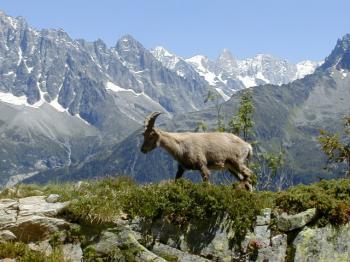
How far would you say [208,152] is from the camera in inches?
782

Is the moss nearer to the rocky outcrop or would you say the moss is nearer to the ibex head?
the rocky outcrop

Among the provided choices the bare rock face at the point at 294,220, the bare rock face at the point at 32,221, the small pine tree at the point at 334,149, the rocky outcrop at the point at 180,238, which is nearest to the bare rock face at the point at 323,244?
the rocky outcrop at the point at 180,238

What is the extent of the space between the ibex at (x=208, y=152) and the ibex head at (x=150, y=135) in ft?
0.58

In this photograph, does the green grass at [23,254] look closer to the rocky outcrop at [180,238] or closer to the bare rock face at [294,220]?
the rocky outcrop at [180,238]

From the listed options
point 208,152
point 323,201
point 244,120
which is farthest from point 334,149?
point 323,201

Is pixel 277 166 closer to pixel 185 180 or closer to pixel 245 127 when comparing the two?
pixel 245 127

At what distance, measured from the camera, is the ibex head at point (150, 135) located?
2114 centimetres

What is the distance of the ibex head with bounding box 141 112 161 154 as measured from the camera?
2114 cm

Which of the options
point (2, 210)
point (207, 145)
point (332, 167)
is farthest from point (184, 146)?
point (332, 167)

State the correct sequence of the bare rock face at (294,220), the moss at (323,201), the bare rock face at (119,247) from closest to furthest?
the bare rock face at (119,247), the bare rock face at (294,220), the moss at (323,201)

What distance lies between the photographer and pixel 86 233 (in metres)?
15.4

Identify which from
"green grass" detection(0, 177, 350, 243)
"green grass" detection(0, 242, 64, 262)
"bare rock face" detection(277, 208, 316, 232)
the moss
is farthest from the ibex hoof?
"green grass" detection(0, 242, 64, 262)

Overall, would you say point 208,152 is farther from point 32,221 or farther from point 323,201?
point 32,221

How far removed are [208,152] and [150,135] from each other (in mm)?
2520
